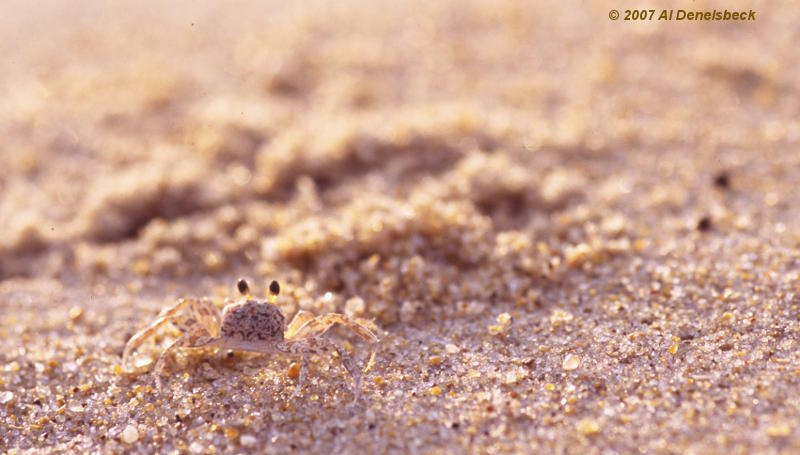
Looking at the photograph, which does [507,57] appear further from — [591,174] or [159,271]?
[159,271]

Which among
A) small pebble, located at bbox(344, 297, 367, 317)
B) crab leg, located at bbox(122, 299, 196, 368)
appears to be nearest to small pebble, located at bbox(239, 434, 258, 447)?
crab leg, located at bbox(122, 299, 196, 368)

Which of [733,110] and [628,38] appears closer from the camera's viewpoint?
[733,110]

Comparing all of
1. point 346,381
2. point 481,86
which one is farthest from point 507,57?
point 346,381

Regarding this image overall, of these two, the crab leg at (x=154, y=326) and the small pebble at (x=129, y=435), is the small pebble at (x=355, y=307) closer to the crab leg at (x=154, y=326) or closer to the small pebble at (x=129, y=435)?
the crab leg at (x=154, y=326)

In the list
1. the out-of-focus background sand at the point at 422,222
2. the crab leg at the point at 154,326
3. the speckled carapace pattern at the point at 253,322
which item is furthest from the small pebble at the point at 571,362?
the crab leg at the point at 154,326

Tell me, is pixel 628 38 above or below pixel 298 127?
above

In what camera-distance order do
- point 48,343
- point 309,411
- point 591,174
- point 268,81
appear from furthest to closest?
point 268,81 < point 591,174 < point 48,343 < point 309,411

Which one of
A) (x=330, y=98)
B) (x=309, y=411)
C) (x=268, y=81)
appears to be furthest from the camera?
(x=268, y=81)

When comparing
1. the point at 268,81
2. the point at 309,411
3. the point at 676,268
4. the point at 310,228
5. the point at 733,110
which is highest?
the point at 268,81

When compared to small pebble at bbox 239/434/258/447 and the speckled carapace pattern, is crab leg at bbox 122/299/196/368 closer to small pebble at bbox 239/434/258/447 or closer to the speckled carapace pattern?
the speckled carapace pattern
